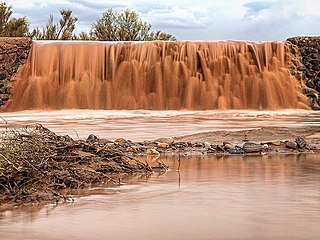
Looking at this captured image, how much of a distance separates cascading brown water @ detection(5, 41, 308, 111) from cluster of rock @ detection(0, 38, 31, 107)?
301 millimetres

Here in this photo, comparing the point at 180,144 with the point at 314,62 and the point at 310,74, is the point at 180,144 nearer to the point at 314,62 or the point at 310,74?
the point at 310,74

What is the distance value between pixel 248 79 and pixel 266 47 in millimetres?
1563

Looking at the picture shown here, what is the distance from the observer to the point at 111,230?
3535 mm

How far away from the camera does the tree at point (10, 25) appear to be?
3103cm

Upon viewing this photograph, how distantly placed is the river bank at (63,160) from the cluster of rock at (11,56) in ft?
53.4

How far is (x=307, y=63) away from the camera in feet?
80.3

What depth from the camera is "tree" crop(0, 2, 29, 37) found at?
31.0m

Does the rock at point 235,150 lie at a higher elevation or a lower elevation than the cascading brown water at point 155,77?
lower

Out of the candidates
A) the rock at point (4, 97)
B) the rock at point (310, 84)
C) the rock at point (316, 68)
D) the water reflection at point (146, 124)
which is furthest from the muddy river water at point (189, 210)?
the rock at point (316, 68)

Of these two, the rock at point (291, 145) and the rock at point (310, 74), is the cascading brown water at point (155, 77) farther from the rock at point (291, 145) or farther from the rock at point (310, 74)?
the rock at point (291, 145)

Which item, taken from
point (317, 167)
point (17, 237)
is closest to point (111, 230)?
point (17, 237)

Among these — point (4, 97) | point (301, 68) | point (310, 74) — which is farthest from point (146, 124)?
point (310, 74)

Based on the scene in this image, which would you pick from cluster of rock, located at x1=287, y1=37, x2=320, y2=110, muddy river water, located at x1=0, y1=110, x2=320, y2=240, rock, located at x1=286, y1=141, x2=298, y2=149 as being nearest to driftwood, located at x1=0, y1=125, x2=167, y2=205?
muddy river water, located at x1=0, y1=110, x2=320, y2=240

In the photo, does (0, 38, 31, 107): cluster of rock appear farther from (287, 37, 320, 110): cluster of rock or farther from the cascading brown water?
(287, 37, 320, 110): cluster of rock
